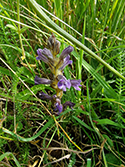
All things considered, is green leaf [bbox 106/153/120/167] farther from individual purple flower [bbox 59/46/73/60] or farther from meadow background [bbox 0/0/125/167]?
individual purple flower [bbox 59/46/73/60]

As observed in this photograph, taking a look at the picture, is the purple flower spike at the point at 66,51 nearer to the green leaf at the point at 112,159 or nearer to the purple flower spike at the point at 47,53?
the purple flower spike at the point at 47,53

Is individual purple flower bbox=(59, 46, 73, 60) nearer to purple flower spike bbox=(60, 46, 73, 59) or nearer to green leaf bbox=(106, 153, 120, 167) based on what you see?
purple flower spike bbox=(60, 46, 73, 59)

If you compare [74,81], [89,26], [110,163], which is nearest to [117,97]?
[74,81]

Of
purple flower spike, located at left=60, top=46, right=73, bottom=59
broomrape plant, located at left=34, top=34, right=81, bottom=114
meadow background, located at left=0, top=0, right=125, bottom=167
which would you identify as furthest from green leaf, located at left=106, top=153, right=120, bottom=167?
purple flower spike, located at left=60, top=46, right=73, bottom=59

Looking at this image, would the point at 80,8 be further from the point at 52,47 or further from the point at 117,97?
the point at 117,97

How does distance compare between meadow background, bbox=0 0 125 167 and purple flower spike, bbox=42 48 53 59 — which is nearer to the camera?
purple flower spike, bbox=42 48 53 59

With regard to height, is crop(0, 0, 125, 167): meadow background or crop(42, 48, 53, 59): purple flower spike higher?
crop(42, 48, 53, 59): purple flower spike

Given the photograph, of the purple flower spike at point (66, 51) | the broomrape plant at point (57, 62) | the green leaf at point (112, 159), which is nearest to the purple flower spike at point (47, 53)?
the broomrape plant at point (57, 62)

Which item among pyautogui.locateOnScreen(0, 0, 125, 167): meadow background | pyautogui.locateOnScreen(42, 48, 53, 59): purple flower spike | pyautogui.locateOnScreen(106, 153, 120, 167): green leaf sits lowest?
pyautogui.locateOnScreen(106, 153, 120, 167): green leaf

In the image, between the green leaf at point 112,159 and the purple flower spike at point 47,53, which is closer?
the purple flower spike at point 47,53

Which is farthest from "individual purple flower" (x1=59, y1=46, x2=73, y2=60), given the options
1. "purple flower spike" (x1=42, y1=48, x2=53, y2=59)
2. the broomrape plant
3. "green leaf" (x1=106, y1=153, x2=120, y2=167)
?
"green leaf" (x1=106, y1=153, x2=120, y2=167)

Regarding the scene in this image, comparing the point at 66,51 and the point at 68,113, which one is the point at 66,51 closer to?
the point at 66,51

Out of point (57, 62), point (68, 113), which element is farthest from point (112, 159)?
point (57, 62)
